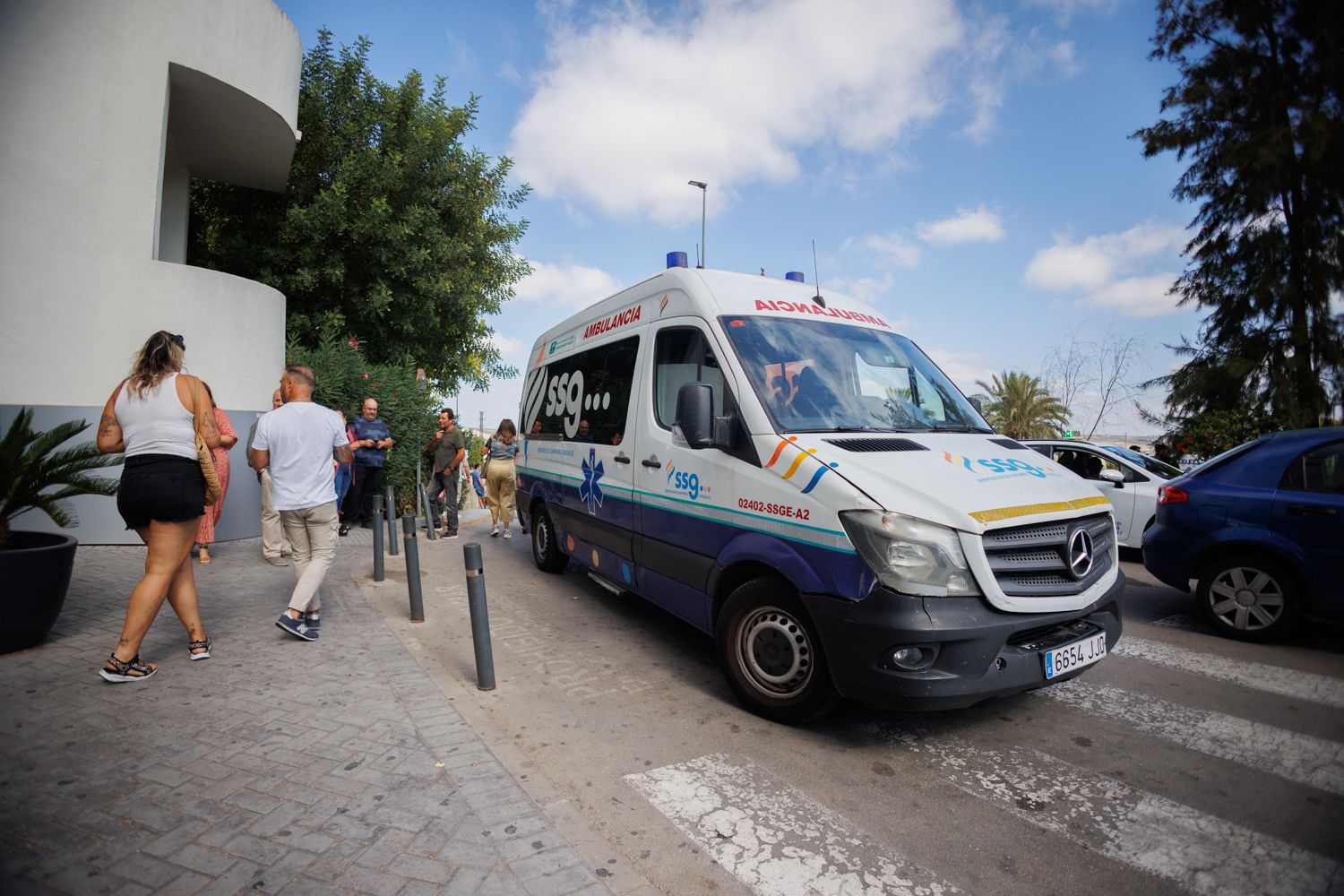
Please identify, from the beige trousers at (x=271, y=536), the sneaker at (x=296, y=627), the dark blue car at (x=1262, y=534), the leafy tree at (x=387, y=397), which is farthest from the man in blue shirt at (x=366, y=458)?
the dark blue car at (x=1262, y=534)

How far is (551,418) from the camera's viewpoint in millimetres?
7035

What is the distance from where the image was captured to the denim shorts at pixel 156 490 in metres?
3.97

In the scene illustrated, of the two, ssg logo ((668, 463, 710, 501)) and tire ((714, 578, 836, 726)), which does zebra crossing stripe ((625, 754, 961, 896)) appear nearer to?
tire ((714, 578, 836, 726))

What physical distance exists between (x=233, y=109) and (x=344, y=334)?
21.8ft

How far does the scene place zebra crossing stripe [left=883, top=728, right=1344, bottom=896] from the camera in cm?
258

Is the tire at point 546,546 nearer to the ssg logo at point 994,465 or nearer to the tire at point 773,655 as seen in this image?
the tire at point 773,655

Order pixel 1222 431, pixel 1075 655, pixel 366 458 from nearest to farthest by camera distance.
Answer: pixel 1075 655
pixel 366 458
pixel 1222 431

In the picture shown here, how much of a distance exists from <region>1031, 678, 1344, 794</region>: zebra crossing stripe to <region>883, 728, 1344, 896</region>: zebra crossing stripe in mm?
791

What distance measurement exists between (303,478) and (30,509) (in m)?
1.67

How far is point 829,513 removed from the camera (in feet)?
10.8

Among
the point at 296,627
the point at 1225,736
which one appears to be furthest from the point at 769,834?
the point at 296,627

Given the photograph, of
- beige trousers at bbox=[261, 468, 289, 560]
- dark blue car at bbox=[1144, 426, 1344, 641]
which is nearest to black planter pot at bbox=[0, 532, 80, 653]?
beige trousers at bbox=[261, 468, 289, 560]

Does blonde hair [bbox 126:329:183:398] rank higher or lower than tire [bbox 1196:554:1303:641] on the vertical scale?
higher

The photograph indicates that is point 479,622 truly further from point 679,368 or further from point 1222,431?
point 1222,431
